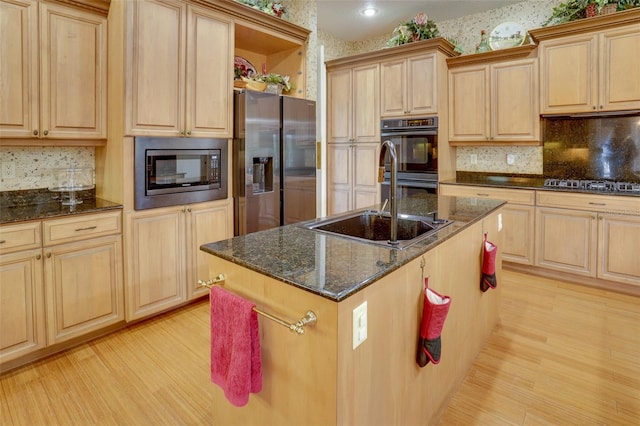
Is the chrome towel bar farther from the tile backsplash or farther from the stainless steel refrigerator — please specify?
the tile backsplash

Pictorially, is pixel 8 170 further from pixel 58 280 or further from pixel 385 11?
pixel 385 11

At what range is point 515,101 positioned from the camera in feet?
12.9

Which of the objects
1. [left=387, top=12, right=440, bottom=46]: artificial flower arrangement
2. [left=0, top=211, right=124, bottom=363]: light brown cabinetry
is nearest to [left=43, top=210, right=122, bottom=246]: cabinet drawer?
[left=0, top=211, right=124, bottom=363]: light brown cabinetry

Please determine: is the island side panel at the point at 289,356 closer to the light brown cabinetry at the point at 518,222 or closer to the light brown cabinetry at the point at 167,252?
the light brown cabinetry at the point at 167,252

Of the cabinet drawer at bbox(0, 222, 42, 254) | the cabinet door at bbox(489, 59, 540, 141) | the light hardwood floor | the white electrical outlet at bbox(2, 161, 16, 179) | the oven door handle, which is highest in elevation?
the cabinet door at bbox(489, 59, 540, 141)

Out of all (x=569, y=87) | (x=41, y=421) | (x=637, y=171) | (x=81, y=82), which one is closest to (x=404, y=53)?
(x=569, y=87)

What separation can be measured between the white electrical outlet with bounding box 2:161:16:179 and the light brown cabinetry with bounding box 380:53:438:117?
3617 millimetres

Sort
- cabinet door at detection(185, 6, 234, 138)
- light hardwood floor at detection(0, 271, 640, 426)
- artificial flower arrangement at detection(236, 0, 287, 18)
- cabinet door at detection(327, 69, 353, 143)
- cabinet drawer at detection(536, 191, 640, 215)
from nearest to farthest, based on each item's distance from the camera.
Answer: light hardwood floor at detection(0, 271, 640, 426) < cabinet door at detection(185, 6, 234, 138) < cabinet drawer at detection(536, 191, 640, 215) < artificial flower arrangement at detection(236, 0, 287, 18) < cabinet door at detection(327, 69, 353, 143)

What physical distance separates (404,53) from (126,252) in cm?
358

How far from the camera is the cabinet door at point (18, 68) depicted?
2271 mm

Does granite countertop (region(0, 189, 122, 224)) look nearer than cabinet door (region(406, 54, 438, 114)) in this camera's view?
Yes

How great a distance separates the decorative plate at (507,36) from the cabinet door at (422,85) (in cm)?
72

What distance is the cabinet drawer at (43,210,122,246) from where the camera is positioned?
2.26 m

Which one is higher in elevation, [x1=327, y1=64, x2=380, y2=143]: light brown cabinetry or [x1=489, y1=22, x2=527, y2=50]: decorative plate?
[x1=489, y1=22, x2=527, y2=50]: decorative plate
